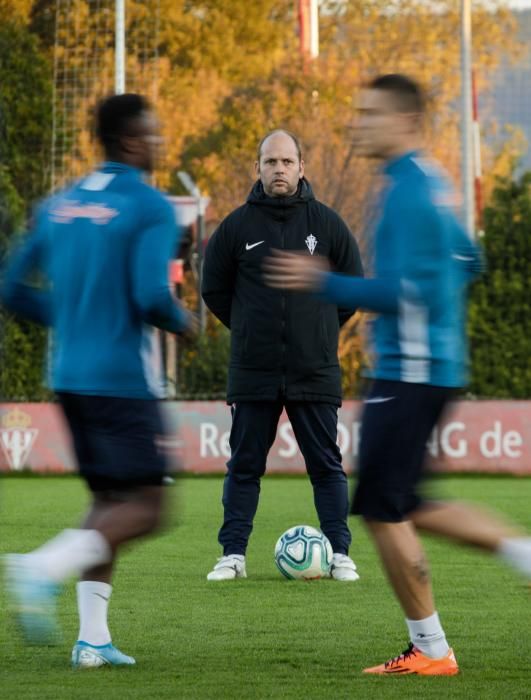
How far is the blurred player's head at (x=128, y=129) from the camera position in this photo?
19.7 feet

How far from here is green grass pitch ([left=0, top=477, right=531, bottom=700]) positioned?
5957mm

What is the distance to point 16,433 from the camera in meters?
20.1

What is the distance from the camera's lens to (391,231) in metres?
5.77

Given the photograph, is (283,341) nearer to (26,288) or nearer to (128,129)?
(26,288)

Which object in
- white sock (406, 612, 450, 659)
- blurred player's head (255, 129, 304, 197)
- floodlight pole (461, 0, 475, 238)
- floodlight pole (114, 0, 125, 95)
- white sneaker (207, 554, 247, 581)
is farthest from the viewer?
floodlight pole (114, 0, 125, 95)

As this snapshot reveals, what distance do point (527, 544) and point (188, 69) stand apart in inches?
1721

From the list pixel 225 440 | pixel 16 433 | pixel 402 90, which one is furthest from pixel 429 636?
pixel 16 433

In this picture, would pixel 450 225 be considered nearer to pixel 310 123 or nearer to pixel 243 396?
pixel 243 396

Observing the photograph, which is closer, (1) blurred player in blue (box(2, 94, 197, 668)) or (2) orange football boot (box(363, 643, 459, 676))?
(1) blurred player in blue (box(2, 94, 197, 668))

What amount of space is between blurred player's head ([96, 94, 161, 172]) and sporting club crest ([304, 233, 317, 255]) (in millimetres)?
3049

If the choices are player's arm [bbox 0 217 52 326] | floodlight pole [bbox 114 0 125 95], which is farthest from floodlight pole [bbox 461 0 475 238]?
player's arm [bbox 0 217 52 326]

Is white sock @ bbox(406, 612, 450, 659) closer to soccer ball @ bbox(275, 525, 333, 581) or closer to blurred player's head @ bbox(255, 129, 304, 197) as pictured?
soccer ball @ bbox(275, 525, 333, 581)

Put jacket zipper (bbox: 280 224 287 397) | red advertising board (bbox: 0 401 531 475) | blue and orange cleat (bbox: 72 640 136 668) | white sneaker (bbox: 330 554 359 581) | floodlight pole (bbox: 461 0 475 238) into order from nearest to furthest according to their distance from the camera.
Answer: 1. blue and orange cleat (bbox: 72 640 136 668)
2. jacket zipper (bbox: 280 224 287 397)
3. white sneaker (bbox: 330 554 359 581)
4. red advertising board (bbox: 0 401 531 475)
5. floodlight pole (bbox: 461 0 475 238)

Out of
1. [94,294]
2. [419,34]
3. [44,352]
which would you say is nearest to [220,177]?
[419,34]
